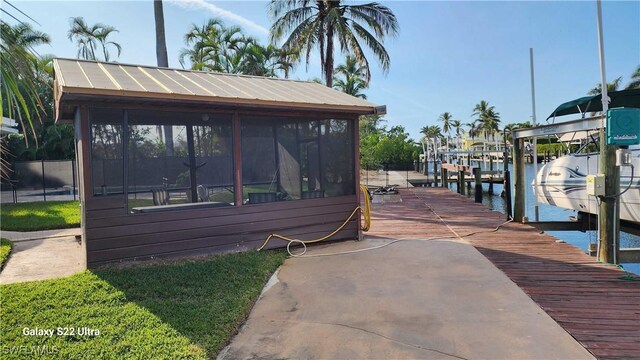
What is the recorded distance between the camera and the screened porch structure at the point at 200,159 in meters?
4.79

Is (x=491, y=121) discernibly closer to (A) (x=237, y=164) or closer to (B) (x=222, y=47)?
(B) (x=222, y=47)

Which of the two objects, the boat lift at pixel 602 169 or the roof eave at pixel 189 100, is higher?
the roof eave at pixel 189 100

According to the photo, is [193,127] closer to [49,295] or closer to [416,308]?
[49,295]

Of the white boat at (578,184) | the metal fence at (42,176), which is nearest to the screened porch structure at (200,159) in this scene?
the white boat at (578,184)

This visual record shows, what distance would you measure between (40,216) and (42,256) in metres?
4.74

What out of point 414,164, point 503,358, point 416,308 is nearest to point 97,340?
point 416,308

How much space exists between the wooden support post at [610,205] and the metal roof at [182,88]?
302 cm

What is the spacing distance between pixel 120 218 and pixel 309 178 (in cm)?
273

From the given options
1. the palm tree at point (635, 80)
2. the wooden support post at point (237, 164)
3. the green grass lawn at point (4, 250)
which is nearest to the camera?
the green grass lawn at point (4, 250)

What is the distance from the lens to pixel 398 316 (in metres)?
3.58

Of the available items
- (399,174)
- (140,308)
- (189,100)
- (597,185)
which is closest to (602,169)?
(597,185)

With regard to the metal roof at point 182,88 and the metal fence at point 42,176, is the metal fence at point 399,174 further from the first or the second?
the metal roof at point 182,88

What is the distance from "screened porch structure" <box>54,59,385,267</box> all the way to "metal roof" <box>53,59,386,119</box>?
17 millimetres

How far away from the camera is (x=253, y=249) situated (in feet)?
19.1
